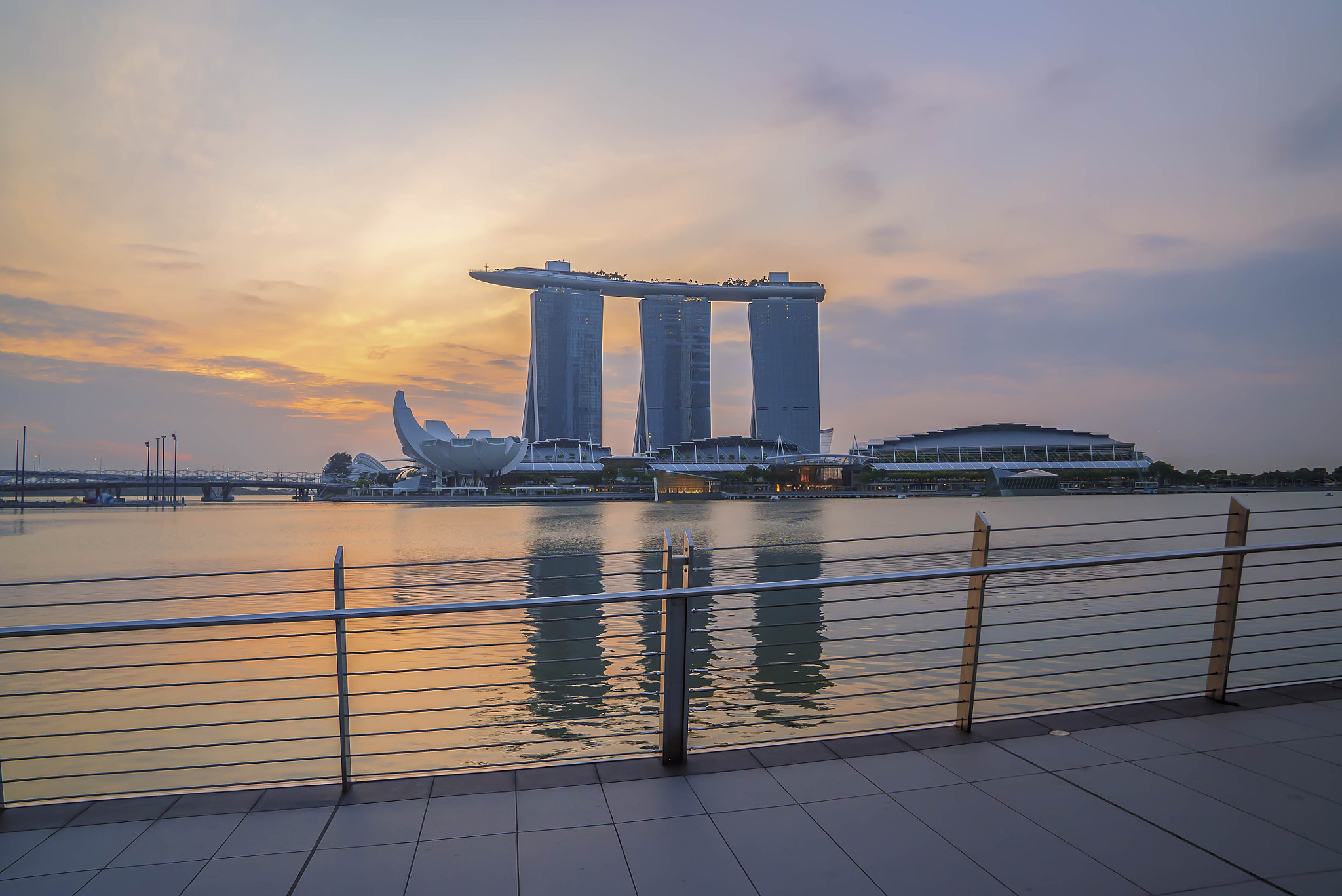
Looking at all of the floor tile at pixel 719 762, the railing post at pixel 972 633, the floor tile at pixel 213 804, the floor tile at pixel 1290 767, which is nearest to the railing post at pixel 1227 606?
the floor tile at pixel 1290 767

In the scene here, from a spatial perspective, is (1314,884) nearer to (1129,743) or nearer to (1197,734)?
(1129,743)

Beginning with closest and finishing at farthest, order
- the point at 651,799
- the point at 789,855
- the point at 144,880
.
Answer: the point at 144,880 → the point at 789,855 → the point at 651,799

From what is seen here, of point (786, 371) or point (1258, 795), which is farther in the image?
point (786, 371)

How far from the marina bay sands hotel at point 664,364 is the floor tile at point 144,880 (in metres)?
111

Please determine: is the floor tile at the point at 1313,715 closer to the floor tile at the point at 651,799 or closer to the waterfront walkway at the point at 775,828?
the waterfront walkway at the point at 775,828

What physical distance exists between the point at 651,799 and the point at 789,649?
9310 millimetres

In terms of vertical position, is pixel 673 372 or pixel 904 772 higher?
pixel 673 372

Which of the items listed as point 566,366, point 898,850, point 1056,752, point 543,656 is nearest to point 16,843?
point 898,850

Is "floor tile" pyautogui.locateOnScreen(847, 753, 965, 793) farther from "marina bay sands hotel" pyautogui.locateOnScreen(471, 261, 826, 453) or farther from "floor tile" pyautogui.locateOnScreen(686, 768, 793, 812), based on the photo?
"marina bay sands hotel" pyautogui.locateOnScreen(471, 261, 826, 453)

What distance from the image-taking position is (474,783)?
266 cm

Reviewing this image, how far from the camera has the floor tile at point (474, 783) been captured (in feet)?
8.52

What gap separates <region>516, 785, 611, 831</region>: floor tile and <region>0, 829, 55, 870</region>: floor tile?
152cm

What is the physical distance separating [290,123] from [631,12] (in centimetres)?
983

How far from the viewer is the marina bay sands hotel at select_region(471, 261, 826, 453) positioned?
376ft
